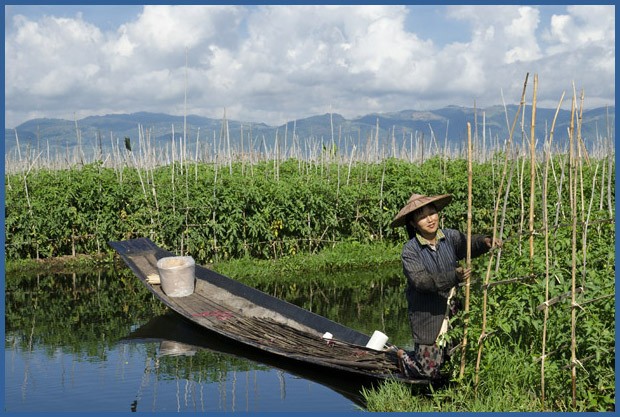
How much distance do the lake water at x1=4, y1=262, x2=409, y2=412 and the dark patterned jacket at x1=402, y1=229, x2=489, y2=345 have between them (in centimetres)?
101

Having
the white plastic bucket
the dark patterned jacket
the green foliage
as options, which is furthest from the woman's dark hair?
the green foliage

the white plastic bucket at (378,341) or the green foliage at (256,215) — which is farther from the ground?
the green foliage at (256,215)

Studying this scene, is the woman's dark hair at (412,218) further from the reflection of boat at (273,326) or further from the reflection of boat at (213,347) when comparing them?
the reflection of boat at (213,347)

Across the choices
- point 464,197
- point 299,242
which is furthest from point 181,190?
point 464,197

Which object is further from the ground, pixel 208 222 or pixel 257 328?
pixel 208 222

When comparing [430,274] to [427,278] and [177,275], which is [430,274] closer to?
[427,278]

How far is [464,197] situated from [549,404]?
9.24m

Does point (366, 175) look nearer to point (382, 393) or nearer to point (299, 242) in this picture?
point (299, 242)

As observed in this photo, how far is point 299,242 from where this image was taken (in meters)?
13.4

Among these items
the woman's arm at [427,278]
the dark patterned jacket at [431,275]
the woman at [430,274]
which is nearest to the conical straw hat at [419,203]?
the woman at [430,274]

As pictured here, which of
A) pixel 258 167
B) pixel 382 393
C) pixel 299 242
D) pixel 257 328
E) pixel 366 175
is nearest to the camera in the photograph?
pixel 382 393

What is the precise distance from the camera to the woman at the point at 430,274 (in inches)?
206

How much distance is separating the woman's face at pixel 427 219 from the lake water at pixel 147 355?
5.38ft

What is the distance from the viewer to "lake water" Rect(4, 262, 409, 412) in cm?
640
